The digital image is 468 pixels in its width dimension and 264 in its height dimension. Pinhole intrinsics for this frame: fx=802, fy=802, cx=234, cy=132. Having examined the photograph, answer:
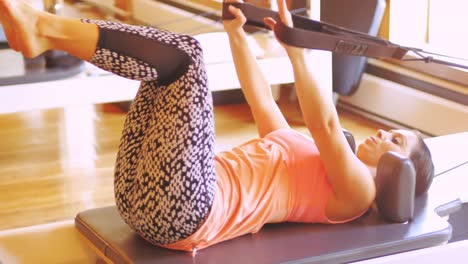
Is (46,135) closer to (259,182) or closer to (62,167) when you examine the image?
(62,167)

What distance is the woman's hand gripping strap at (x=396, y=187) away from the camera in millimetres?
1926

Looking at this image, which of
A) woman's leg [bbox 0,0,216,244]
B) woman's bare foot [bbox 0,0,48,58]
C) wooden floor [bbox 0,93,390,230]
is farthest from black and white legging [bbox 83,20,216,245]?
wooden floor [bbox 0,93,390,230]

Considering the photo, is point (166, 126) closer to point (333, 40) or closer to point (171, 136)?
point (171, 136)

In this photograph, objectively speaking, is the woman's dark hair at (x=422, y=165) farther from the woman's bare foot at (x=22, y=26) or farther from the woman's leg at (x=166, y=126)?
the woman's bare foot at (x=22, y=26)

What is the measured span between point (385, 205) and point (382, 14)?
1.78m

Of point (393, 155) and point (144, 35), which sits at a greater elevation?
point (144, 35)

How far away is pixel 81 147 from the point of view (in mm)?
3432

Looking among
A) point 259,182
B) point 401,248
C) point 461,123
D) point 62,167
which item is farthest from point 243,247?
point 461,123

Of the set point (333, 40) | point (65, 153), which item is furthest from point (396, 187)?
point (65, 153)

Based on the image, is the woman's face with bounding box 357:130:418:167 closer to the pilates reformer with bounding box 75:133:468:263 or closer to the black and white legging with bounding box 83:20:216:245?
the pilates reformer with bounding box 75:133:468:263

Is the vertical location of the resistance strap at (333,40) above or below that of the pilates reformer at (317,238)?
above

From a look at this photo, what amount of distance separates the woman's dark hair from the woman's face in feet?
0.05

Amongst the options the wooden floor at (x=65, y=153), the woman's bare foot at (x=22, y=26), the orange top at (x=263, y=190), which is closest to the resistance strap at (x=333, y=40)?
the orange top at (x=263, y=190)

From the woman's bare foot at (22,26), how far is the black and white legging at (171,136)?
135 millimetres
